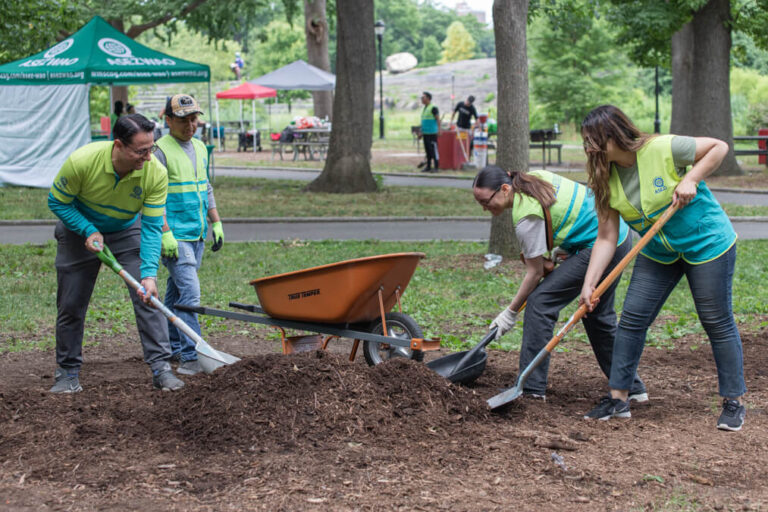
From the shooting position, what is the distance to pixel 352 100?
1655 centimetres

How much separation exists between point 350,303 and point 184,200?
124cm

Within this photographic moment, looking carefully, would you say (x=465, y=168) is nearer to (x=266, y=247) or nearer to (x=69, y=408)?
(x=266, y=247)

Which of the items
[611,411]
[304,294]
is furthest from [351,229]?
[611,411]

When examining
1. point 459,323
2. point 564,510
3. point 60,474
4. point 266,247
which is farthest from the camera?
point 266,247

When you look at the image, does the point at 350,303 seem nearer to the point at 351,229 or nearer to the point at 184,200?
the point at 184,200

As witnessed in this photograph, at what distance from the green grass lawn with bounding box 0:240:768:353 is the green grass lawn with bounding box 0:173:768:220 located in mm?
2981

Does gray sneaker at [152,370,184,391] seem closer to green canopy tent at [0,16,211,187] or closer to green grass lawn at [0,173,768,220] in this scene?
green grass lawn at [0,173,768,220]

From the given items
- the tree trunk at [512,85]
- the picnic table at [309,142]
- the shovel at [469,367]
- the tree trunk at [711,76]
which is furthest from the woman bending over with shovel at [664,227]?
the picnic table at [309,142]

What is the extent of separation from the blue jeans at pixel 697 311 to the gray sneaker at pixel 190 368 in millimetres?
2562

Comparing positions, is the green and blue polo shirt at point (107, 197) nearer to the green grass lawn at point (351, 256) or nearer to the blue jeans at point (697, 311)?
the green grass lawn at point (351, 256)

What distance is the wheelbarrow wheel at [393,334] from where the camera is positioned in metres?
5.48

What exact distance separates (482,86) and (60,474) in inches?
2347

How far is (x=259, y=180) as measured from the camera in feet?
64.8

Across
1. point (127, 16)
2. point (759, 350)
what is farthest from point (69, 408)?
point (127, 16)
